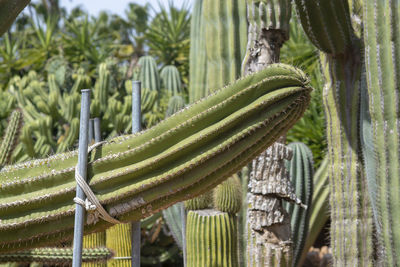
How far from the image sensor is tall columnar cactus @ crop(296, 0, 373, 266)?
166 inches

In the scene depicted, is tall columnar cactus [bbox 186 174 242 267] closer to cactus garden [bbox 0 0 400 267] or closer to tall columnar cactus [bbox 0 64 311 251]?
cactus garden [bbox 0 0 400 267]

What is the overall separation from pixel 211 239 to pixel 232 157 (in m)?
1.81

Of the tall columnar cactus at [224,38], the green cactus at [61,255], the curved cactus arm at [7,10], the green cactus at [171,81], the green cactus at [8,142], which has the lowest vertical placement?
the green cactus at [61,255]

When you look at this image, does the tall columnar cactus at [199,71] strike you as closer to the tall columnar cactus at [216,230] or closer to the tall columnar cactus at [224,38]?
the tall columnar cactus at [224,38]

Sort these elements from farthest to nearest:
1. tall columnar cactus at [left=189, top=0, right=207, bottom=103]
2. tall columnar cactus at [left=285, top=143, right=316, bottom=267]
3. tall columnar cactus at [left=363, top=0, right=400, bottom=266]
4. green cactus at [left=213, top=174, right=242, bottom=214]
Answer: tall columnar cactus at [left=189, top=0, right=207, bottom=103], tall columnar cactus at [left=285, top=143, right=316, bottom=267], tall columnar cactus at [left=363, top=0, right=400, bottom=266], green cactus at [left=213, top=174, right=242, bottom=214]

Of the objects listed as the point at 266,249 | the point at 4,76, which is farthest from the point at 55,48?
the point at 266,249

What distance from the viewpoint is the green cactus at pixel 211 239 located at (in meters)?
3.39

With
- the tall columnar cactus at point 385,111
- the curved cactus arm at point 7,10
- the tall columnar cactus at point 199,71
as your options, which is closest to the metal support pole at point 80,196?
the curved cactus arm at point 7,10

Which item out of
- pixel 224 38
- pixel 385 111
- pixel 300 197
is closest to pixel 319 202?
pixel 300 197

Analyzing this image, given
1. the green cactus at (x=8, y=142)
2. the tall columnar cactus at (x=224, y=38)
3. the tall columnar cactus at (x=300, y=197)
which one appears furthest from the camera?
the tall columnar cactus at (x=300, y=197)

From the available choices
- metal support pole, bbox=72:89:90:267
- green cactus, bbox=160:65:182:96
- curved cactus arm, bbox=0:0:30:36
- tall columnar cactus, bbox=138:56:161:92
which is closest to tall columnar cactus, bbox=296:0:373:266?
curved cactus arm, bbox=0:0:30:36

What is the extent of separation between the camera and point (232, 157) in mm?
1658

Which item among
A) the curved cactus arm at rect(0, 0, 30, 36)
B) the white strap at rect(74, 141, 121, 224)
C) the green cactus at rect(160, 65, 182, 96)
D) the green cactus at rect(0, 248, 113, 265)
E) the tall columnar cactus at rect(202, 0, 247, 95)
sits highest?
the green cactus at rect(160, 65, 182, 96)

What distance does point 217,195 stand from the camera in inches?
135
